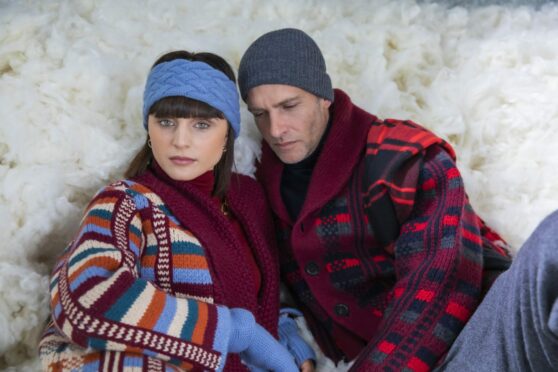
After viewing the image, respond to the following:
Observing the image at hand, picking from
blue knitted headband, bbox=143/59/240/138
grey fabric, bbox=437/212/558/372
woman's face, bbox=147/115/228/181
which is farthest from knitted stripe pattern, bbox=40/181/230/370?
grey fabric, bbox=437/212/558/372

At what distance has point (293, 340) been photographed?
146 centimetres

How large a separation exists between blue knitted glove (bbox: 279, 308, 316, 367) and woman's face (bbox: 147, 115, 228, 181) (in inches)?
16.6

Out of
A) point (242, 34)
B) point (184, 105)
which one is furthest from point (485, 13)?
point (184, 105)

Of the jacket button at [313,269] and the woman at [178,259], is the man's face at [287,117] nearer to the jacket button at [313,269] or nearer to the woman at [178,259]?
the woman at [178,259]

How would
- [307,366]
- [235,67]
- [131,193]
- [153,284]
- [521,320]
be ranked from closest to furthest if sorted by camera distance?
[521,320]
[153,284]
[131,193]
[307,366]
[235,67]

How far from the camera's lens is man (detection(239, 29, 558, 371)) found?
1368 mm

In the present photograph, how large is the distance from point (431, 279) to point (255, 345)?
385mm

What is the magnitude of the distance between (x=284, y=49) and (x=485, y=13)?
2.86 ft

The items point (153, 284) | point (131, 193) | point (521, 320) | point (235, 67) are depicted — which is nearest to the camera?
point (521, 320)

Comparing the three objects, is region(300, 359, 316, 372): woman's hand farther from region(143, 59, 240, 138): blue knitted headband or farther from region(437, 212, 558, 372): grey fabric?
region(143, 59, 240, 138): blue knitted headband

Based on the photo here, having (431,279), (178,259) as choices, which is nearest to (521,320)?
(431,279)

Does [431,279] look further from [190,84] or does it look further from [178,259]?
[190,84]

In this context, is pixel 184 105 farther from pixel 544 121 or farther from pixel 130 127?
pixel 544 121

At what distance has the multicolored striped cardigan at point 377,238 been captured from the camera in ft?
4.23
